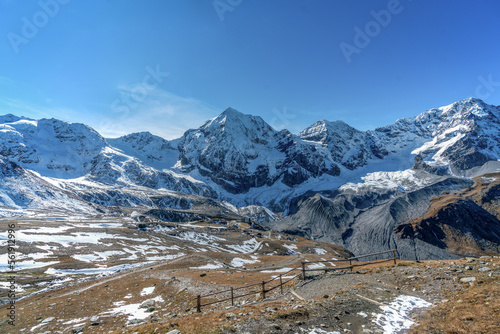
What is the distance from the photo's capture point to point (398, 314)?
1597cm

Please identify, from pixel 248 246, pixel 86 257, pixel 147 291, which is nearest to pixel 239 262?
pixel 147 291

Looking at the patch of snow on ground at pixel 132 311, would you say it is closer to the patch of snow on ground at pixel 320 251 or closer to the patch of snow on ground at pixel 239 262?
the patch of snow on ground at pixel 239 262

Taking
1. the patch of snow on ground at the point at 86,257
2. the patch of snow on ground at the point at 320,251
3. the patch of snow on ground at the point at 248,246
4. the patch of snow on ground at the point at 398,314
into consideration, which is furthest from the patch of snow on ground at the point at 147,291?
the patch of snow on ground at the point at 320,251

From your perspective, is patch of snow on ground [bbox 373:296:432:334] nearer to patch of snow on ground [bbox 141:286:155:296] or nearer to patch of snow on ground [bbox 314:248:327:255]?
patch of snow on ground [bbox 141:286:155:296]

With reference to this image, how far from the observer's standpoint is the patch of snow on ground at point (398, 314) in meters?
14.5

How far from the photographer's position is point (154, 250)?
348ft

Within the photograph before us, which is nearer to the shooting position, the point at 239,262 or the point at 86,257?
the point at 239,262

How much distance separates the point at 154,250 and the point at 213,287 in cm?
8086

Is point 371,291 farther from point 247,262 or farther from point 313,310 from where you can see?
point 247,262

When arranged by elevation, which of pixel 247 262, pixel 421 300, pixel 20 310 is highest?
pixel 421 300

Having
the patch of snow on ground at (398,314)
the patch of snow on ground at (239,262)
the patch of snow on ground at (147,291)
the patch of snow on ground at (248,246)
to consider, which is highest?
the patch of snow on ground at (398,314)

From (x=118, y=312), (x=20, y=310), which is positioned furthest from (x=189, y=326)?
(x=20, y=310)

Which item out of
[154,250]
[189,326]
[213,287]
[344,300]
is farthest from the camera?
[154,250]

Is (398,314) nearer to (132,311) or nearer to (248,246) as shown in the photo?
(132,311)
